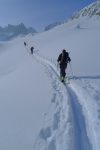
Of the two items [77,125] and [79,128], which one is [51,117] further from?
[79,128]

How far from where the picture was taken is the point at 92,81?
52.8ft

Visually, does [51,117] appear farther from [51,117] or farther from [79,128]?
[79,128]

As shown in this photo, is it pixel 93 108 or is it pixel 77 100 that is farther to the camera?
pixel 77 100

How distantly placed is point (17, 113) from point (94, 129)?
9.97ft

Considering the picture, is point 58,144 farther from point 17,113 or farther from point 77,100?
point 77,100

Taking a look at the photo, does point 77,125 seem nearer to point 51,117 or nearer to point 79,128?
point 79,128

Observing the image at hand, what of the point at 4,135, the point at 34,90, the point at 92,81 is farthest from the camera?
the point at 92,81

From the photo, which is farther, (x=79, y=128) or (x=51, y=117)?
(x=51, y=117)

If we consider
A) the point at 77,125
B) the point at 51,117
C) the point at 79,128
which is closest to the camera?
the point at 79,128

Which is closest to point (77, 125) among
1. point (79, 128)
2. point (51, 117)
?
point (79, 128)

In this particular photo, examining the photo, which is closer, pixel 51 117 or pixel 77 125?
pixel 77 125

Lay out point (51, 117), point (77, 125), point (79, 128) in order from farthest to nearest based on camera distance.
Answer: point (51, 117) → point (77, 125) → point (79, 128)

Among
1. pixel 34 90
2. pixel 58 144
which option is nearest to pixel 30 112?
pixel 58 144

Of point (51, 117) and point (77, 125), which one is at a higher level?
point (51, 117)
